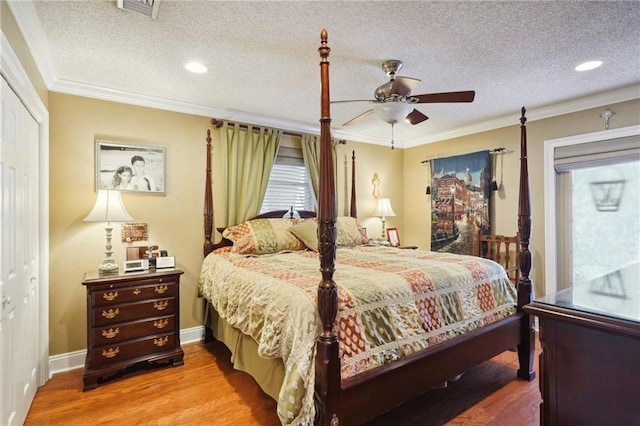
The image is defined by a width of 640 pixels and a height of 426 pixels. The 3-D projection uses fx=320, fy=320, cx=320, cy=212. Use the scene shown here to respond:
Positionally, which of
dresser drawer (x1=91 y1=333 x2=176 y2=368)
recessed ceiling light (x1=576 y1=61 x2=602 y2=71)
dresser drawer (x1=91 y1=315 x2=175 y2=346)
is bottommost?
dresser drawer (x1=91 y1=333 x2=176 y2=368)

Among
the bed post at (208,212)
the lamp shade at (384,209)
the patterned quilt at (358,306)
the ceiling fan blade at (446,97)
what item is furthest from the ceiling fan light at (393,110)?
the lamp shade at (384,209)

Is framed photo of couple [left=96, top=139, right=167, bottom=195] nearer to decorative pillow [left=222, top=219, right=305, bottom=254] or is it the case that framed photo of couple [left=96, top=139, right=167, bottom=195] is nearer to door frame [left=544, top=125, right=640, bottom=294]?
decorative pillow [left=222, top=219, right=305, bottom=254]

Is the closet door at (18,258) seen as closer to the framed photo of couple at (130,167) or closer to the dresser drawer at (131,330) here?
the dresser drawer at (131,330)

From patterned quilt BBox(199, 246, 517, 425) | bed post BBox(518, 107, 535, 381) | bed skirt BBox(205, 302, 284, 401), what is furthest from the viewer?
bed post BBox(518, 107, 535, 381)

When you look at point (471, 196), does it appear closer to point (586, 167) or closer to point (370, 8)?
point (586, 167)

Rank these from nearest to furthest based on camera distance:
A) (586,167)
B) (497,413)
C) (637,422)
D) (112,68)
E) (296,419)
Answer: (637,422), (296,419), (497,413), (112,68), (586,167)

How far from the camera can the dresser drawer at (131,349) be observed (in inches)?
97.6

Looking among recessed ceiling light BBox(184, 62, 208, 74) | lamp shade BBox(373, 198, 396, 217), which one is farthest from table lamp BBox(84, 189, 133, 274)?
lamp shade BBox(373, 198, 396, 217)

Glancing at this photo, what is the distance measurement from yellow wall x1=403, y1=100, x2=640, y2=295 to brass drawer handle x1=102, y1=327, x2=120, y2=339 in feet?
13.2

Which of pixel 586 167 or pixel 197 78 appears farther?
pixel 586 167

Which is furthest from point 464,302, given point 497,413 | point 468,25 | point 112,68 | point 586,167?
point 112,68

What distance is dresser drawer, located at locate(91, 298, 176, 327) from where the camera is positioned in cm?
248

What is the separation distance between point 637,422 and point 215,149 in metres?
3.62

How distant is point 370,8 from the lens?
5.89ft
